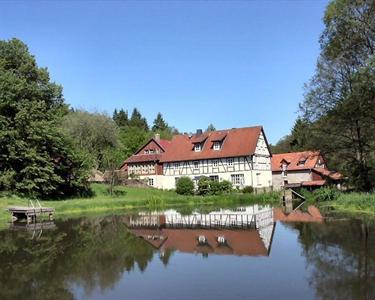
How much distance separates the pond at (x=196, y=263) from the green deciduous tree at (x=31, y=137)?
1923cm

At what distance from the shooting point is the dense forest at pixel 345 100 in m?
33.5

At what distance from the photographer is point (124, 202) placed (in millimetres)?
45375

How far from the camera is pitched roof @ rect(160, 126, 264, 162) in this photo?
208ft

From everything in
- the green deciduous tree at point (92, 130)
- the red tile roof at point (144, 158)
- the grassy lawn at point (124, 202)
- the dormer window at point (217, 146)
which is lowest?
the grassy lawn at point (124, 202)

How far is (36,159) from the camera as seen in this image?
140ft

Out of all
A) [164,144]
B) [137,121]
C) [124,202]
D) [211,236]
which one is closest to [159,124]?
[137,121]

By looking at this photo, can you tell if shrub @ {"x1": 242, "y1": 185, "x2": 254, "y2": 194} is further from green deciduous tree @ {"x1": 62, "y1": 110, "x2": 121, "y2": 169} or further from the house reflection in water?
the house reflection in water

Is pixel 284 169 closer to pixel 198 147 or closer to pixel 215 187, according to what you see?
pixel 198 147

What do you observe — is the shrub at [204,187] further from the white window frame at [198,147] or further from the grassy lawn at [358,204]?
the grassy lawn at [358,204]

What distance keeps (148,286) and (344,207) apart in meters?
24.9

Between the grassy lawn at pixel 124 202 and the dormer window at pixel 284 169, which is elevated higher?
the dormer window at pixel 284 169

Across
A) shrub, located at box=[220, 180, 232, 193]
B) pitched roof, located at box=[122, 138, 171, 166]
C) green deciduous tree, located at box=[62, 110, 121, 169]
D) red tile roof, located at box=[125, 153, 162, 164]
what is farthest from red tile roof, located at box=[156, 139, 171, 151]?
shrub, located at box=[220, 180, 232, 193]

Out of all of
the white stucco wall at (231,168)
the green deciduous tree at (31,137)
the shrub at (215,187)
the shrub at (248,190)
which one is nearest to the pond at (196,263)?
the green deciduous tree at (31,137)

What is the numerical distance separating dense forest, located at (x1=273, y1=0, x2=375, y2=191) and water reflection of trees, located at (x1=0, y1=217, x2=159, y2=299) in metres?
19.8
